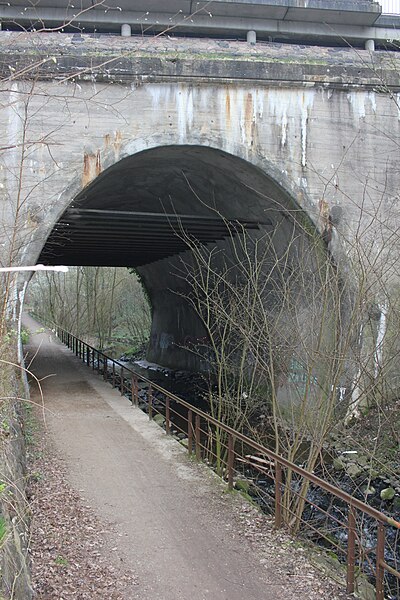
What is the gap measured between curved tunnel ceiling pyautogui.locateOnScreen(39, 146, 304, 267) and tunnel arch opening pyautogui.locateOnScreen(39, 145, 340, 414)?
0.8 inches

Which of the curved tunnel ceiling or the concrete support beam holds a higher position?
the concrete support beam

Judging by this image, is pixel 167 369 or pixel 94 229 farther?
pixel 167 369

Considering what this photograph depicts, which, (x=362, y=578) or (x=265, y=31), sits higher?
(x=265, y=31)

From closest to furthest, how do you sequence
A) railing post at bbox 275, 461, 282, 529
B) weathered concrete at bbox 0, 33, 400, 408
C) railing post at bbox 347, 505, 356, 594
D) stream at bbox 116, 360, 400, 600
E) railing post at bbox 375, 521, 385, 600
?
railing post at bbox 375, 521, 385, 600 < railing post at bbox 347, 505, 356, 594 < railing post at bbox 275, 461, 282, 529 < stream at bbox 116, 360, 400, 600 < weathered concrete at bbox 0, 33, 400, 408

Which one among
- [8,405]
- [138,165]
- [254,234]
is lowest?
[8,405]

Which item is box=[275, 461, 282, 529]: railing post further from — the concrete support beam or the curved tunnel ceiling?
the concrete support beam

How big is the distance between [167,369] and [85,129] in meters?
13.9

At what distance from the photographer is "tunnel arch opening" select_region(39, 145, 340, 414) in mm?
10352

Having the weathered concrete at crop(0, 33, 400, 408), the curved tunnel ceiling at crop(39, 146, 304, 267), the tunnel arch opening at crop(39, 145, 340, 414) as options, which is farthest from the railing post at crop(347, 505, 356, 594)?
the curved tunnel ceiling at crop(39, 146, 304, 267)

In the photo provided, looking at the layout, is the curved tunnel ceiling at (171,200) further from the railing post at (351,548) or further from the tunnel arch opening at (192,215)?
the railing post at (351,548)

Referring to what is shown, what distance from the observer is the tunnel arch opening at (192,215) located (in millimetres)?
10352

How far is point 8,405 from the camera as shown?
5906 millimetres

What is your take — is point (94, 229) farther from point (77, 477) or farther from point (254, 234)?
point (77, 477)

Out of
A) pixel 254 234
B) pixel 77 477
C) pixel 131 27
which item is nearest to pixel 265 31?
pixel 131 27
